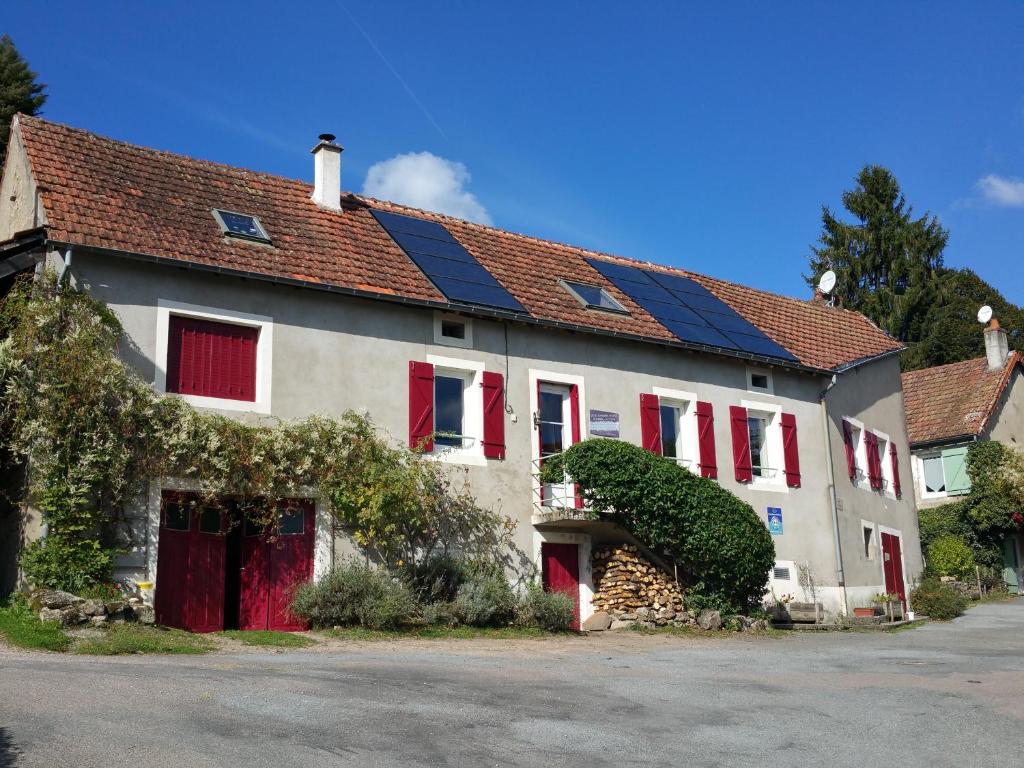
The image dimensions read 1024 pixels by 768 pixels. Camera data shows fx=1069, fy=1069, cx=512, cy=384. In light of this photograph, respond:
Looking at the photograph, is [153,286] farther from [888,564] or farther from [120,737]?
[888,564]

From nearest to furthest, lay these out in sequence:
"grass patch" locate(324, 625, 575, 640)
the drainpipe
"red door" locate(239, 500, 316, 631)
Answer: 1. "grass patch" locate(324, 625, 575, 640)
2. "red door" locate(239, 500, 316, 631)
3. the drainpipe

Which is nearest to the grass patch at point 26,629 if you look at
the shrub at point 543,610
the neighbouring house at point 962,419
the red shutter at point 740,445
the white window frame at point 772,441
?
the shrub at point 543,610

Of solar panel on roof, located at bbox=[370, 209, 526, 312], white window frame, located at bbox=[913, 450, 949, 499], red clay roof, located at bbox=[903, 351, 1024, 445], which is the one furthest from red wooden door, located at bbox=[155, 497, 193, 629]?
white window frame, located at bbox=[913, 450, 949, 499]

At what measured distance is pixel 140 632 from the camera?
41.4 ft

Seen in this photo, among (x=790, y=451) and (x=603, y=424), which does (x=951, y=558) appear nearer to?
(x=790, y=451)

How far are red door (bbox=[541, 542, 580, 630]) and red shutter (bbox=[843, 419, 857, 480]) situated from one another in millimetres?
7911

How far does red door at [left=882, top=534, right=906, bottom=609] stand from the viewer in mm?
24094

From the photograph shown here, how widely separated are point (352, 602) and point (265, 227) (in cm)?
634

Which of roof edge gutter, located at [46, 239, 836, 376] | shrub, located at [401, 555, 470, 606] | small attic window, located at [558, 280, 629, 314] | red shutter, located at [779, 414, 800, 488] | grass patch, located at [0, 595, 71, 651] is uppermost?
small attic window, located at [558, 280, 629, 314]

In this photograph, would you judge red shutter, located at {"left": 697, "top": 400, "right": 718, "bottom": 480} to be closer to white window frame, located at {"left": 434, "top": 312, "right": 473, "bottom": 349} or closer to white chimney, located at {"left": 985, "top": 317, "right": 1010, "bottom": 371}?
white window frame, located at {"left": 434, "top": 312, "right": 473, "bottom": 349}

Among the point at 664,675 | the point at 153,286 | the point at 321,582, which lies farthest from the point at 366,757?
the point at 153,286

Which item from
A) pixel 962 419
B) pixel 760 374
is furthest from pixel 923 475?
pixel 760 374

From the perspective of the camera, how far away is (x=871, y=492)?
957 inches

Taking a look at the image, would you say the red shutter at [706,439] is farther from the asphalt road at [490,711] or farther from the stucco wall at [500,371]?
the asphalt road at [490,711]
